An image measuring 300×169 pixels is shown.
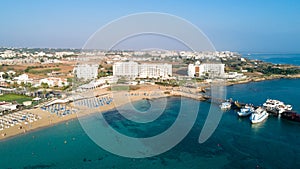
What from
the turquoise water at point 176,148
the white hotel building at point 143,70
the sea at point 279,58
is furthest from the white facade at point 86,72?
the sea at point 279,58

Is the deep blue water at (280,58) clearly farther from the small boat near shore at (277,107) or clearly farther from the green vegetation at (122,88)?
the small boat near shore at (277,107)

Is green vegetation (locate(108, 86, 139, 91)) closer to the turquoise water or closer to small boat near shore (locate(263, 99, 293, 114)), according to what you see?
the turquoise water

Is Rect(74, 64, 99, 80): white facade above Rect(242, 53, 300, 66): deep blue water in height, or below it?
below

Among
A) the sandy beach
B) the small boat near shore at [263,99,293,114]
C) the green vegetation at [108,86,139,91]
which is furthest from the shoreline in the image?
the small boat near shore at [263,99,293,114]

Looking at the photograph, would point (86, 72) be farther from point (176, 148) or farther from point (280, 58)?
point (280, 58)

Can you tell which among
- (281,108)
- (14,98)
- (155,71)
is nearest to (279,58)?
(155,71)
